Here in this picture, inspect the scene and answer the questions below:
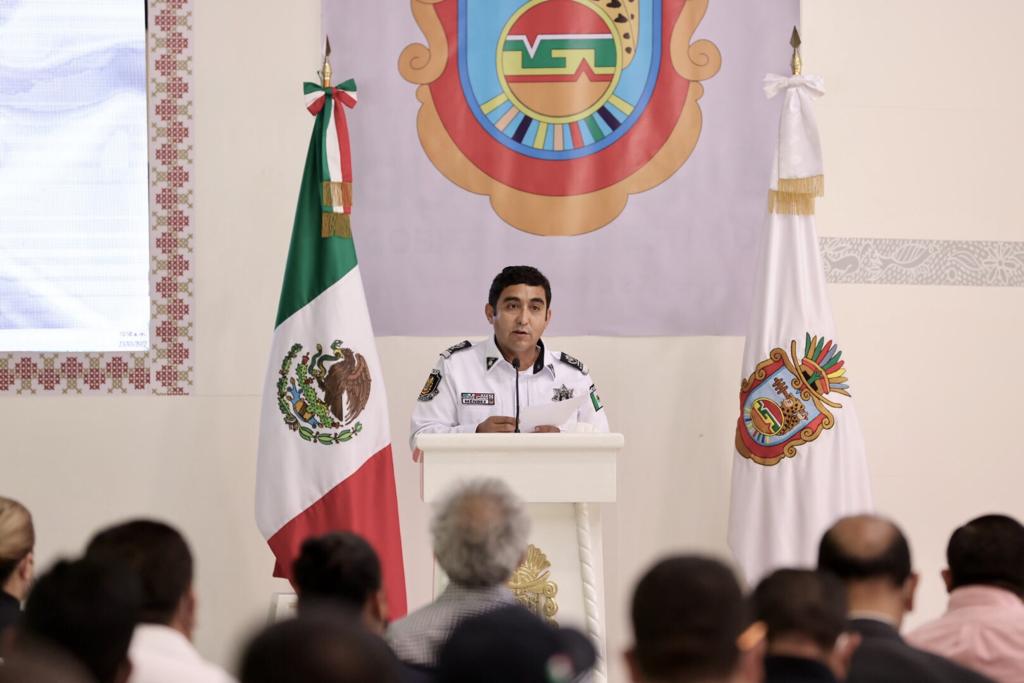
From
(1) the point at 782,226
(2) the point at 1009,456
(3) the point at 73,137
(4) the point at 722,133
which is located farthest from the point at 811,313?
(3) the point at 73,137

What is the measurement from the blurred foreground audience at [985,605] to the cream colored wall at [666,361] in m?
2.62

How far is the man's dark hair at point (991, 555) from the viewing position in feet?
7.98

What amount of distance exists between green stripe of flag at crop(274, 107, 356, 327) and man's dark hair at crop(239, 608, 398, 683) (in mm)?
3528

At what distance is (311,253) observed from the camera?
4.63m

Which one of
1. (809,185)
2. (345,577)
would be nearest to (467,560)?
(345,577)

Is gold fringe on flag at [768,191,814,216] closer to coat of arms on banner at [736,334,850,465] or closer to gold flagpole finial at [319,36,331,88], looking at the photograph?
coat of arms on banner at [736,334,850,465]

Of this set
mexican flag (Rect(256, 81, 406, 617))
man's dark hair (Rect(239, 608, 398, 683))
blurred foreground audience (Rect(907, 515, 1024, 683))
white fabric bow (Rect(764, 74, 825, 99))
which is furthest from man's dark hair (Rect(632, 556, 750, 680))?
white fabric bow (Rect(764, 74, 825, 99))

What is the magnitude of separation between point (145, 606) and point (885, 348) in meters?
3.91

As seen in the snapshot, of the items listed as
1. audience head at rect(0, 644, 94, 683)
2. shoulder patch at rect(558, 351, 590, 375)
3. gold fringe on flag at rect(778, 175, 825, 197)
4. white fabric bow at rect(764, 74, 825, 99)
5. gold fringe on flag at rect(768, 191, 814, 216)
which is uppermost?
white fabric bow at rect(764, 74, 825, 99)

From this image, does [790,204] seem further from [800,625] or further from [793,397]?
[800,625]

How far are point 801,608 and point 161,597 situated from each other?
1018 millimetres

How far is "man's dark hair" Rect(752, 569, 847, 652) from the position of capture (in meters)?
1.75

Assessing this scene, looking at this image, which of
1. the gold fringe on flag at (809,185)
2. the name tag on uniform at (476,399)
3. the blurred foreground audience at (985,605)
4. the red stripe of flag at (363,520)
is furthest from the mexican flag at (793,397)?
the blurred foreground audience at (985,605)

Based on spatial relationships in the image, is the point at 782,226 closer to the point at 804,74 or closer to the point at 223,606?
the point at 804,74
